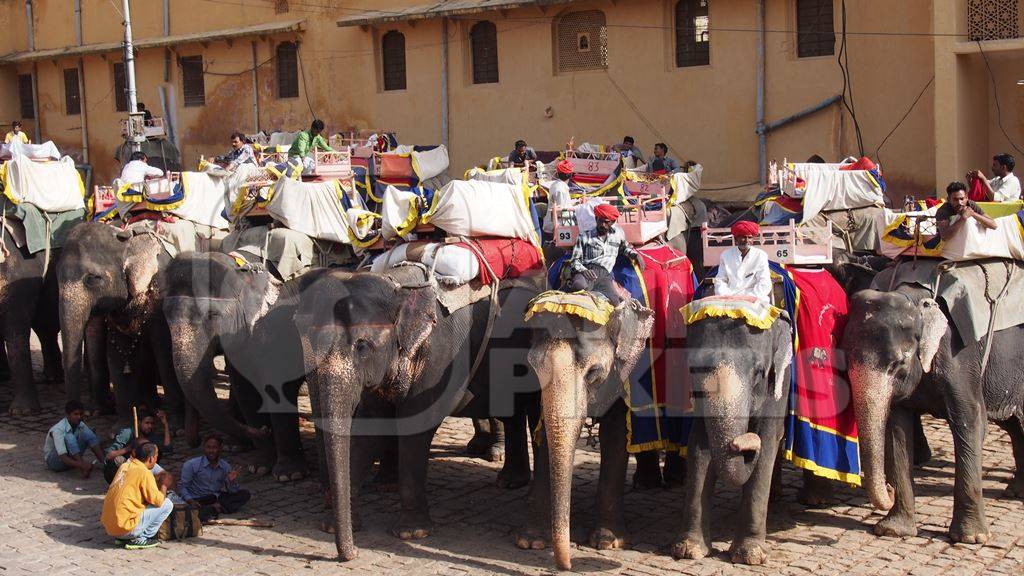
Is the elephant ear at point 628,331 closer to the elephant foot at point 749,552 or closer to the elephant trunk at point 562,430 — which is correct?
the elephant trunk at point 562,430

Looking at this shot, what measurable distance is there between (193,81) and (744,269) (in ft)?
75.3

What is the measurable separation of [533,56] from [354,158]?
25.7 feet

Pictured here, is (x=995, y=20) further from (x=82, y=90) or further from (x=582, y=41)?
(x=82, y=90)

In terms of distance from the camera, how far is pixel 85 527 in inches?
354

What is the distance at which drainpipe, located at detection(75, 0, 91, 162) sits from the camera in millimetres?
30906

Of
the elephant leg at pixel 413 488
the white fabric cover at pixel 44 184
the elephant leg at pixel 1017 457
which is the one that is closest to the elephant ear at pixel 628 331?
the elephant leg at pixel 413 488

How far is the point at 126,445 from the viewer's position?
392 inches

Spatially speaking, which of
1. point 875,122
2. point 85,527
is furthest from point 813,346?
point 875,122

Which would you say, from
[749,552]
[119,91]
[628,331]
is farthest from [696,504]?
[119,91]

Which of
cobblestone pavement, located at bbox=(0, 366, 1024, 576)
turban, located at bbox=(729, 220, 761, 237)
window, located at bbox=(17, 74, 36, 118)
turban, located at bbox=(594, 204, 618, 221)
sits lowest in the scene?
cobblestone pavement, located at bbox=(0, 366, 1024, 576)

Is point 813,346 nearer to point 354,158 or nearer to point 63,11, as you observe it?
point 354,158

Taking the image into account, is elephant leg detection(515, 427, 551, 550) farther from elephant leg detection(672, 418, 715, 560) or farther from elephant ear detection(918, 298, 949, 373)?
elephant ear detection(918, 298, 949, 373)

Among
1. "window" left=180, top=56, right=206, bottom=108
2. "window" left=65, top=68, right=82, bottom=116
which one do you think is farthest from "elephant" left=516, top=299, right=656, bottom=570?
"window" left=65, top=68, right=82, bottom=116

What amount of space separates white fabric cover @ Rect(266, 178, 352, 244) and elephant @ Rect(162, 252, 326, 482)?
130 centimetres
